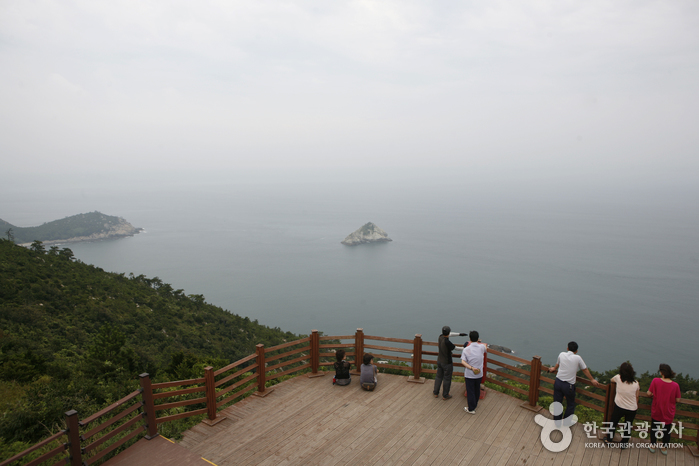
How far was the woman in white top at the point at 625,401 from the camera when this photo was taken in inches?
205

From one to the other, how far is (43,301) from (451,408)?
27411mm

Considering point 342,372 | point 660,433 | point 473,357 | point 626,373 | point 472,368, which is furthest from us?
point 342,372

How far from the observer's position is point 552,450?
18.0 ft

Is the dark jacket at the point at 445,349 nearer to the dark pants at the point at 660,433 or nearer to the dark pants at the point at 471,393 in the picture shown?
the dark pants at the point at 471,393

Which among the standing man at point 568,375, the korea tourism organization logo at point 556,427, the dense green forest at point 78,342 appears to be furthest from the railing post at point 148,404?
the standing man at point 568,375

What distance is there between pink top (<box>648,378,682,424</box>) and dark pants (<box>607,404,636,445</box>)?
0.30 meters

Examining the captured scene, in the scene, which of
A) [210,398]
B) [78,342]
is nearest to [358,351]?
[210,398]

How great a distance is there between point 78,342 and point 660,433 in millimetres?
22390

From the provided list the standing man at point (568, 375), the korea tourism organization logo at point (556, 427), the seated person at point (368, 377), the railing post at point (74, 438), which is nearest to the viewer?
the railing post at point (74, 438)

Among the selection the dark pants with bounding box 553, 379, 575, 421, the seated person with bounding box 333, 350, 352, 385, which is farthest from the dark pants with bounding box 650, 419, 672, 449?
the seated person with bounding box 333, 350, 352, 385

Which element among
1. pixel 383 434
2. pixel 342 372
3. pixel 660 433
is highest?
pixel 660 433

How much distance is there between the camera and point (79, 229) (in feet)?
535

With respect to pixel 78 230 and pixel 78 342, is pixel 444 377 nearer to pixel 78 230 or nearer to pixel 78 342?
pixel 78 342

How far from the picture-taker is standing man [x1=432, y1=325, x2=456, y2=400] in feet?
22.5
